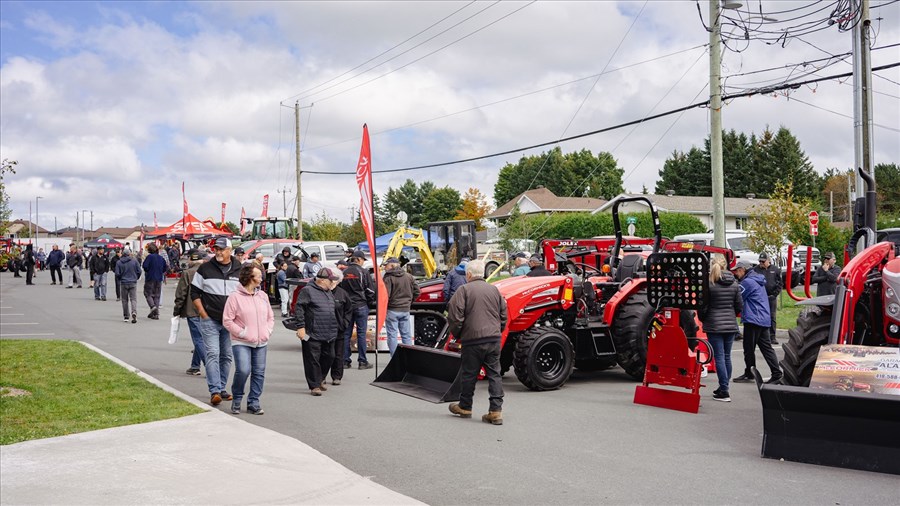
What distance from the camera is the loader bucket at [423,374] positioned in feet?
35.1

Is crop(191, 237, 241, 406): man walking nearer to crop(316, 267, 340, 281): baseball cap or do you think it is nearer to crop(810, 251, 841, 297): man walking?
crop(316, 267, 340, 281): baseball cap

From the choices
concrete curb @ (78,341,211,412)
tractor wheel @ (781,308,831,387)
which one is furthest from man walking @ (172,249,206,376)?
tractor wheel @ (781,308,831,387)

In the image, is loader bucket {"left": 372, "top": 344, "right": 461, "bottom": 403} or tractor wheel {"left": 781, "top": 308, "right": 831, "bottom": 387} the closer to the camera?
tractor wheel {"left": 781, "top": 308, "right": 831, "bottom": 387}

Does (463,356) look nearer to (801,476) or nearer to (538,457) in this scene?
(538,457)

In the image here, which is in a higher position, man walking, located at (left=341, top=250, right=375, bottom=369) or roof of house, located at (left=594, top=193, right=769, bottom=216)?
roof of house, located at (left=594, top=193, right=769, bottom=216)

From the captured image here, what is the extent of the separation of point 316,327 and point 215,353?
144 cm

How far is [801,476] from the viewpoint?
23.0ft

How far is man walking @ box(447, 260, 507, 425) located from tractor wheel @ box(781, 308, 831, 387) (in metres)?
3.04

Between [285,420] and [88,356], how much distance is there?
6.06 metres

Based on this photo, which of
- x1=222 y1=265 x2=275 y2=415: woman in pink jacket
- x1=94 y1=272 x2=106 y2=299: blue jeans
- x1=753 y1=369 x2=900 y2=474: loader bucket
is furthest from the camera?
x1=94 y1=272 x2=106 y2=299: blue jeans

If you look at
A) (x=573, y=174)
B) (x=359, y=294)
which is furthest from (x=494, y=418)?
(x=573, y=174)

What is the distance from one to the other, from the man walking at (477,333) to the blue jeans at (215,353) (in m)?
3.10

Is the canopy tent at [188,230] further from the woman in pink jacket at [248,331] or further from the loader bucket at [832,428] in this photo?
the loader bucket at [832,428]

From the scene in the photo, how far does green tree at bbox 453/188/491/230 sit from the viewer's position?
87500 millimetres
